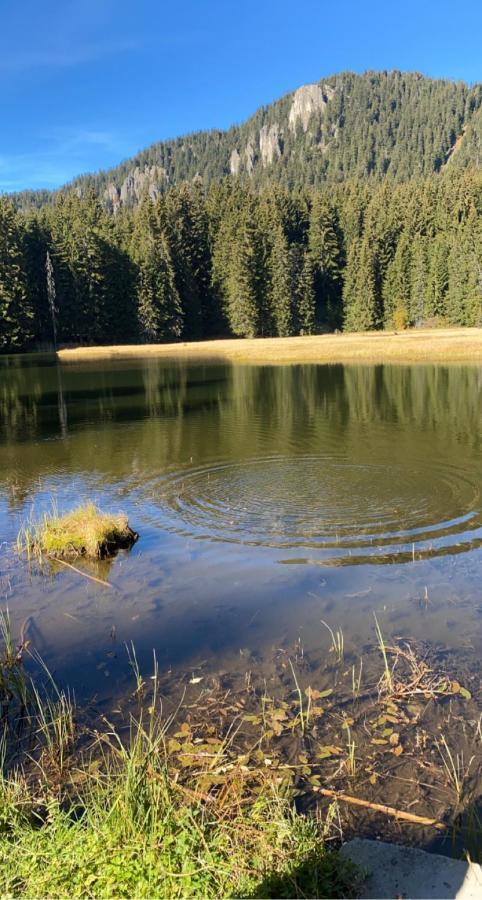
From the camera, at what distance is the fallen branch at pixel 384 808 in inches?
201

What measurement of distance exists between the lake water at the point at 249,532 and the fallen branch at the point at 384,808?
2.44 metres

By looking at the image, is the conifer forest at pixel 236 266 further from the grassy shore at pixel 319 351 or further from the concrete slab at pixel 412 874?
the concrete slab at pixel 412 874

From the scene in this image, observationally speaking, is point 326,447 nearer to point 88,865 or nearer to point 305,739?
point 305,739

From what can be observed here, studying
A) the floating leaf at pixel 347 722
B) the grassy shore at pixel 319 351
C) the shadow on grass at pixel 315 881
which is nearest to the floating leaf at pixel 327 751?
the floating leaf at pixel 347 722

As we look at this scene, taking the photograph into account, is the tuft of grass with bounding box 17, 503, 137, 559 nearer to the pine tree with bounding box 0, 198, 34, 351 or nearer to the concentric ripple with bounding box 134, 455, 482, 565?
the concentric ripple with bounding box 134, 455, 482, 565

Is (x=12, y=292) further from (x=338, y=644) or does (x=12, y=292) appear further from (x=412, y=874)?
(x=412, y=874)

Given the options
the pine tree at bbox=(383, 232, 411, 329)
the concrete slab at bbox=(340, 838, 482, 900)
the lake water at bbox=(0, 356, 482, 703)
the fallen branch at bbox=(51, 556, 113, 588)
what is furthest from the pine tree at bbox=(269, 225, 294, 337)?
→ the concrete slab at bbox=(340, 838, 482, 900)

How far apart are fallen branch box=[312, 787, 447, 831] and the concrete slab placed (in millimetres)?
948

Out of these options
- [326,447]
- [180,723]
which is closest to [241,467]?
[326,447]

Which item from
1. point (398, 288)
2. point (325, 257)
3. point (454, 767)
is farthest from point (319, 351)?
point (454, 767)

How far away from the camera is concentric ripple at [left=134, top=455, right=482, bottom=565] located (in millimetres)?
12141

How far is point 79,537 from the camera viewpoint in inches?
492

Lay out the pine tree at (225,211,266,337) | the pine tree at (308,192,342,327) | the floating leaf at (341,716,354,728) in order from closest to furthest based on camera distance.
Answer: the floating leaf at (341,716,354,728), the pine tree at (225,211,266,337), the pine tree at (308,192,342,327)

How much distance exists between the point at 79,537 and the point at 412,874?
948 centimetres
